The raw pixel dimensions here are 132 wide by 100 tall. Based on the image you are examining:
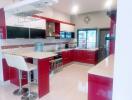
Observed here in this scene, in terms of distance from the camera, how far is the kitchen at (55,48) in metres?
2.18

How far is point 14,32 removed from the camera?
10.7 ft

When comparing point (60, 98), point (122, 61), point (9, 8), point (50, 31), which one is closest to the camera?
point (122, 61)

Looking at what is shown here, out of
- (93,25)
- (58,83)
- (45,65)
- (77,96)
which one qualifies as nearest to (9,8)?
A: (45,65)

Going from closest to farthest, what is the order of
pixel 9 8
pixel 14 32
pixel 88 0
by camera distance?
pixel 9 8, pixel 14 32, pixel 88 0

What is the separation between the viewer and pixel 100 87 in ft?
4.72

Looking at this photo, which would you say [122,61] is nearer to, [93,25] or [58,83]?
[58,83]

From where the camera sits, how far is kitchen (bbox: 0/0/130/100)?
2179 millimetres

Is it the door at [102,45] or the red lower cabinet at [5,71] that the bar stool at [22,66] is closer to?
the red lower cabinet at [5,71]

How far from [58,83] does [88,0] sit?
2.85m

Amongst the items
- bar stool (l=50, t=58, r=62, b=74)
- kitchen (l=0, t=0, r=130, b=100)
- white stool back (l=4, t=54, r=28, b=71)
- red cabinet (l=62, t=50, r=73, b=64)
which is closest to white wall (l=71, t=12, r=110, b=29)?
kitchen (l=0, t=0, r=130, b=100)

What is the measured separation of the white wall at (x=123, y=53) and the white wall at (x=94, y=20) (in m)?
4.97

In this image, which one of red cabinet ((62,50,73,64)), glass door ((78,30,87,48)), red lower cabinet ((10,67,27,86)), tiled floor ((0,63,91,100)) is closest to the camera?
tiled floor ((0,63,91,100))

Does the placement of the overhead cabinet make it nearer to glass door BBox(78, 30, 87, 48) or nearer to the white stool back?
glass door BBox(78, 30, 87, 48)

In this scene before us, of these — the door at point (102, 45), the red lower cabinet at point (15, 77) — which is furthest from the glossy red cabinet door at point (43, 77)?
the door at point (102, 45)
